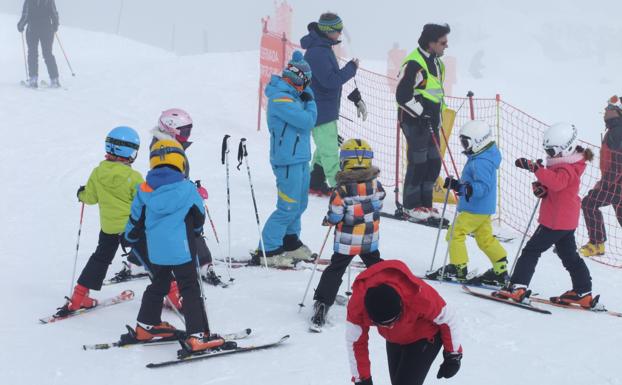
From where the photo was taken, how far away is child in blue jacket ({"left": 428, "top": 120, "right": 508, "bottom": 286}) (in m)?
5.80

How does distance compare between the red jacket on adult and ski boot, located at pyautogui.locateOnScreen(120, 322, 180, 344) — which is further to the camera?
the red jacket on adult

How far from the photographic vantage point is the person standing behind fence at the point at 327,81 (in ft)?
25.2

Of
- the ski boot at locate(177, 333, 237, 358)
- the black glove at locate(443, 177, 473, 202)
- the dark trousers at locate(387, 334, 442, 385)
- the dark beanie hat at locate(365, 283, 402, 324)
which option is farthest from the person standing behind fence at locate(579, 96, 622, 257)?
the dark beanie hat at locate(365, 283, 402, 324)

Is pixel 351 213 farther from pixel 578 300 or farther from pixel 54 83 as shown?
pixel 54 83

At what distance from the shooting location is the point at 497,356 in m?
4.51

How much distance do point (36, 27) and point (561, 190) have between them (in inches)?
465

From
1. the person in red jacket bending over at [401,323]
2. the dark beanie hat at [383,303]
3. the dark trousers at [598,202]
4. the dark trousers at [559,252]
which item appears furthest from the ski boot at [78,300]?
the dark trousers at [598,202]

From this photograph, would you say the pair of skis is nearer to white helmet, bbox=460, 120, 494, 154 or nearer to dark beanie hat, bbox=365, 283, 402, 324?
white helmet, bbox=460, 120, 494, 154

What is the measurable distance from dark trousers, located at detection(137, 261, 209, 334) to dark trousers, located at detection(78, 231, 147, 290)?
0.69 m

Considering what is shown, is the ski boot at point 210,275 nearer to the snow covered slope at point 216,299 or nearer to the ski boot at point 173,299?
the snow covered slope at point 216,299

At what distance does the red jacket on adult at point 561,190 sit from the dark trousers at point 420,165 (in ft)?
8.36

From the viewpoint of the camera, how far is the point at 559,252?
5.77 m

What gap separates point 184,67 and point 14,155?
30.1ft

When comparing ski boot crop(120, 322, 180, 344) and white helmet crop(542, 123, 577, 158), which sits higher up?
white helmet crop(542, 123, 577, 158)
